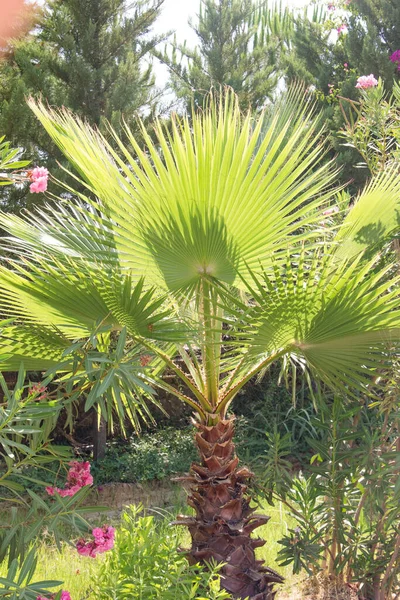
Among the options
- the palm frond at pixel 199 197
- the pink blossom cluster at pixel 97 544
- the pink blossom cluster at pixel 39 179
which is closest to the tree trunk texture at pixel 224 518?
the pink blossom cluster at pixel 97 544

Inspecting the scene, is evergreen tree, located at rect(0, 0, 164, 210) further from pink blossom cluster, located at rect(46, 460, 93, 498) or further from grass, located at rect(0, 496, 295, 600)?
pink blossom cluster, located at rect(46, 460, 93, 498)

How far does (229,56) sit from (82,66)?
3.95 meters

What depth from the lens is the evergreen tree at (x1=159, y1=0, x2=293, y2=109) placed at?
36.9ft

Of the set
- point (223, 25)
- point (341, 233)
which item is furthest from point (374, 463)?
point (223, 25)

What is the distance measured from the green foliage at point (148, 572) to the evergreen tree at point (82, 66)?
18.4 feet

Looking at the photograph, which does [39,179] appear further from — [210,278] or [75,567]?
[75,567]

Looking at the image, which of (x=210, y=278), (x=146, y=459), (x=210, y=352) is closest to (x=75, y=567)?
(x=210, y=352)

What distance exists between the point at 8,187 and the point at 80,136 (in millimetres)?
5684

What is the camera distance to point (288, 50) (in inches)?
505

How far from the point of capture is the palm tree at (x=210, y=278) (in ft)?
7.51

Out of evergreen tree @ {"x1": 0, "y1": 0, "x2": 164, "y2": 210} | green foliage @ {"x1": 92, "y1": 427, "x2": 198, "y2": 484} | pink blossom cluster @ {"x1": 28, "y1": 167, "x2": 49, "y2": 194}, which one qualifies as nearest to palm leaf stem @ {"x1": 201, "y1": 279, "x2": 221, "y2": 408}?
pink blossom cluster @ {"x1": 28, "y1": 167, "x2": 49, "y2": 194}

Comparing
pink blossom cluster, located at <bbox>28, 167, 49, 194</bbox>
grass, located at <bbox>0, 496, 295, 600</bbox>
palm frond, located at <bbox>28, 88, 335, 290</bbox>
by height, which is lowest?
grass, located at <bbox>0, 496, 295, 600</bbox>

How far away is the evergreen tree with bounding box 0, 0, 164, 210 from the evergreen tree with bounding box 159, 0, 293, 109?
91.8 inches

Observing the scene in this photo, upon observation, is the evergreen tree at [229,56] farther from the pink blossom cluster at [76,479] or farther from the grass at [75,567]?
the pink blossom cluster at [76,479]
